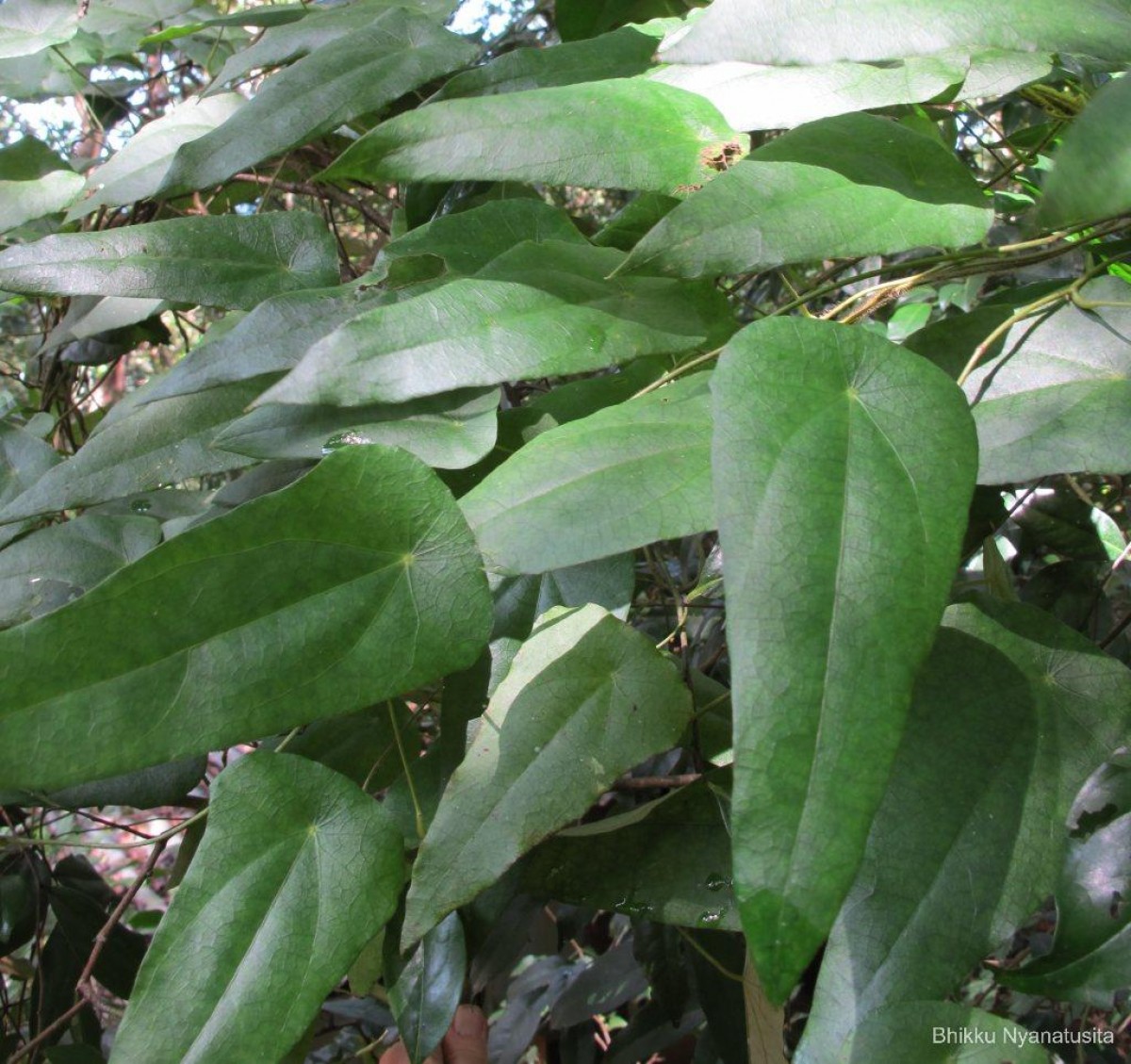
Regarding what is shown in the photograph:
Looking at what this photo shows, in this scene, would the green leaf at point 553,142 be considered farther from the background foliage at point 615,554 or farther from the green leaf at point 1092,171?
the green leaf at point 1092,171

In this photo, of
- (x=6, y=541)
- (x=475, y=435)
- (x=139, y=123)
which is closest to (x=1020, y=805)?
(x=475, y=435)

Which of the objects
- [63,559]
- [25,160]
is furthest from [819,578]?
[25,160]

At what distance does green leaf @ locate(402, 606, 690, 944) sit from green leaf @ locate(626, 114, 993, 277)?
0.15m

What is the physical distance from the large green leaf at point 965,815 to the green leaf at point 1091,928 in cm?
5

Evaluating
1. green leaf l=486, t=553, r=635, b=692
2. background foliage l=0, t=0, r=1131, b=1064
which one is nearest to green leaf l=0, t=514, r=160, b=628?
background foliage l=0, t=0, r=1131, b=1064

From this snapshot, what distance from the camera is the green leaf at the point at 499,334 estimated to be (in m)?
0.36

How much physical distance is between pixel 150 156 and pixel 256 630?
42cm

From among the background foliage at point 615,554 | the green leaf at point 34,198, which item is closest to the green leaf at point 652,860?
the background foliage at point 615,554

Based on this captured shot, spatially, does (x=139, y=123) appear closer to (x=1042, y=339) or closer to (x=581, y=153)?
(x=581, y=153)

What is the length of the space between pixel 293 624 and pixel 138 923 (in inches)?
45.6

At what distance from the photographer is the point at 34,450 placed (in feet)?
2.13

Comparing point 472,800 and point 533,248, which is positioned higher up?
point 533,248

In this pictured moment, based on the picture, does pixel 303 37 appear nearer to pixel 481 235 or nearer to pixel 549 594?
pixel 481 235

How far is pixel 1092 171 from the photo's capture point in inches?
11.3
